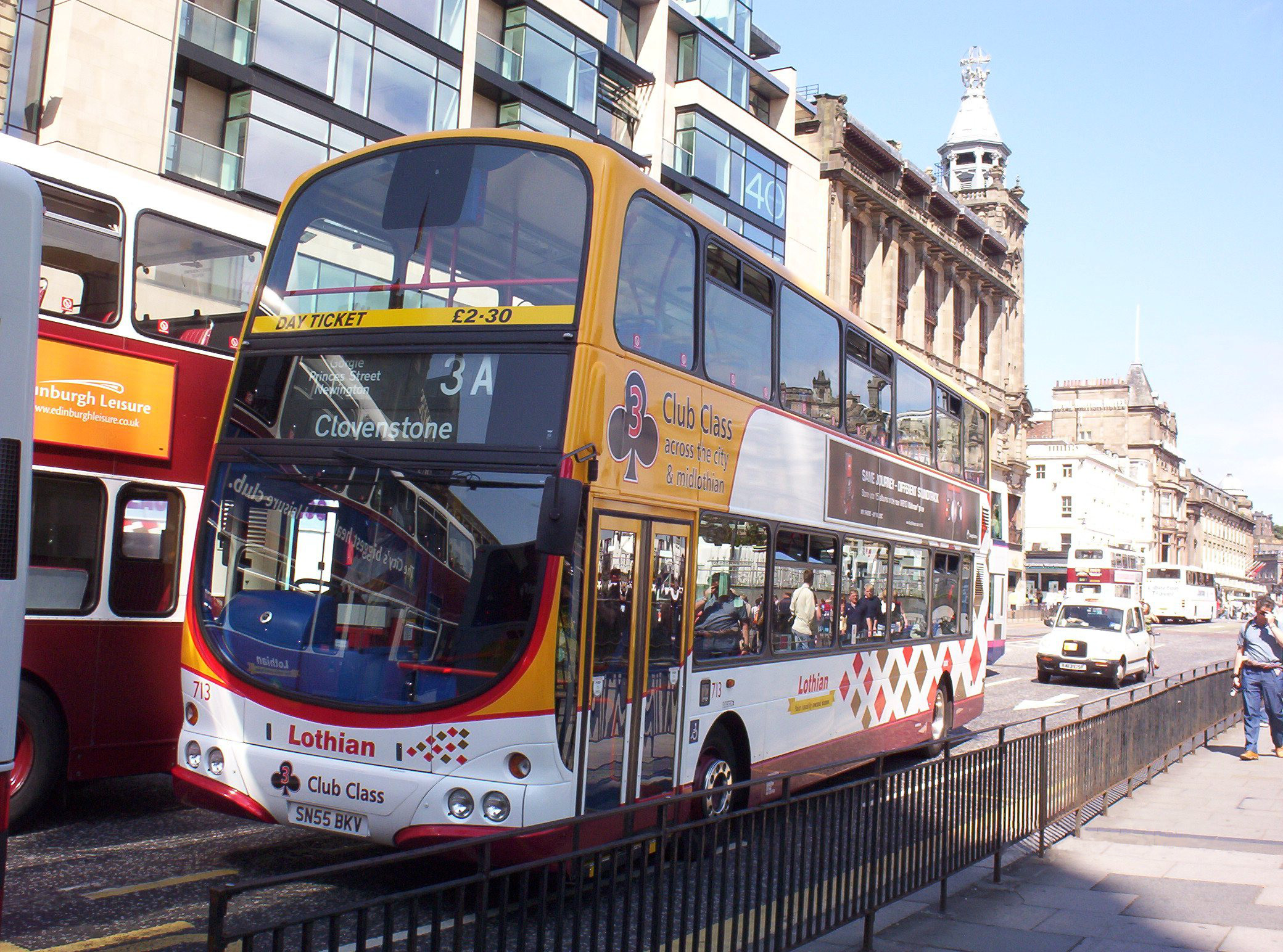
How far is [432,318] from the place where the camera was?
6.81 m

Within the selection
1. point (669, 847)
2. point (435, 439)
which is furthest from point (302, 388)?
point (669, 847)

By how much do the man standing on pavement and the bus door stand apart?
9.20m

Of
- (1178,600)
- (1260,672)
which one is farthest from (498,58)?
(1178,600)

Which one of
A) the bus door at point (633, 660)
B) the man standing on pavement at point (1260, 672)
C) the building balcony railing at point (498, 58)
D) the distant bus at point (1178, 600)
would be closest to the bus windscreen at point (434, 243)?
the bus door at point (633, 660)

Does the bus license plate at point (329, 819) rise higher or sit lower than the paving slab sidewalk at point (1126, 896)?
higher

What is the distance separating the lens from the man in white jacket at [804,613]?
9.69 meters

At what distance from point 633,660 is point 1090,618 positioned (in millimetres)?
21808

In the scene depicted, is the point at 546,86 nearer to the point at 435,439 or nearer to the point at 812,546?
the point at 812,546

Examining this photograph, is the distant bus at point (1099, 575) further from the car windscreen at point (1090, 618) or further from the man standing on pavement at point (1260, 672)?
the man standing on pavement at point (1260, 672)

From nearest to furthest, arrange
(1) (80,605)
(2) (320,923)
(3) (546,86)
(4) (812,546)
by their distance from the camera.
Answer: (2) (320,923) → (1) (80,605) → (4) (812,546) → (3) (546,86)

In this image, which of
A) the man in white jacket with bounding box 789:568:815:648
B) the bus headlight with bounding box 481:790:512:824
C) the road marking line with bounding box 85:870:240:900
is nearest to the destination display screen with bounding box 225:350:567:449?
the bus headlight with bounding box 481:790:512:824

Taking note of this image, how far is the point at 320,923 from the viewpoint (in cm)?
332

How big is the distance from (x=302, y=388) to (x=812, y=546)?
472cm

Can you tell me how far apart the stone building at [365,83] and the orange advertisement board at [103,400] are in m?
9.23
